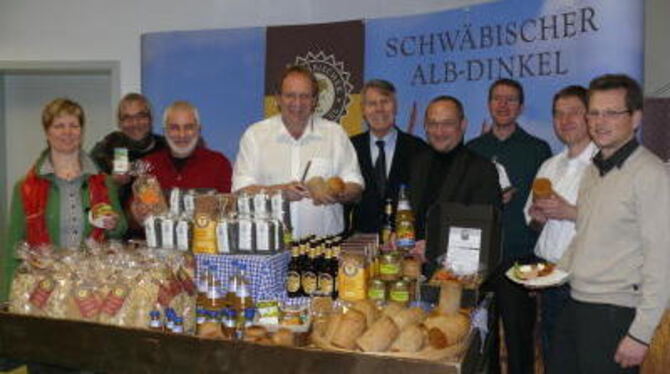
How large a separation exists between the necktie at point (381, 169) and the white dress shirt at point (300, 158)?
44cm

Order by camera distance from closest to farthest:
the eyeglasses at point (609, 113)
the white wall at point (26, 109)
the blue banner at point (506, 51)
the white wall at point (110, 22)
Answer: the eyeglasses at point (609, 113) → the blue banner at point (506, 51) → the white wall at point (110, 22) → the white wall at point (26, 109)

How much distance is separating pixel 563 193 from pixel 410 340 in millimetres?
1515

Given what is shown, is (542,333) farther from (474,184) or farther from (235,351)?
(235,351)

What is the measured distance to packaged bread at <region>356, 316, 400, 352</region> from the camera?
6.36 feet

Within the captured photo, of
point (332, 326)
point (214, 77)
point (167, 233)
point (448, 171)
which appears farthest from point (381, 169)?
point (214, 77)

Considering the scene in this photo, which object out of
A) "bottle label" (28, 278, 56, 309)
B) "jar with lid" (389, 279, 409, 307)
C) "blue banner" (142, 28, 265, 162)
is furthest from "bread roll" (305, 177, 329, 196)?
"blue banner" (142, 28, 265, 162)

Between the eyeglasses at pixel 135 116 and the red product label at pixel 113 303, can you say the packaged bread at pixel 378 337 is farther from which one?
the eyeglasses at pixel 135 116

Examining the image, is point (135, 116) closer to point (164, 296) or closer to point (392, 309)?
point (164, 296)

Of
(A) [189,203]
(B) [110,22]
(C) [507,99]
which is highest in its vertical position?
(B) [110,22]

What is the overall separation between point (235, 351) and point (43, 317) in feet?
2.54

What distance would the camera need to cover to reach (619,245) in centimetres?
219

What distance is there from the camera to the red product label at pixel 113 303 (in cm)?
226

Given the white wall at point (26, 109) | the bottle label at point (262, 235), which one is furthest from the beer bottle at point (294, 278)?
the white wall at point (26, 109)

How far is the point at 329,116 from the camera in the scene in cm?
497
